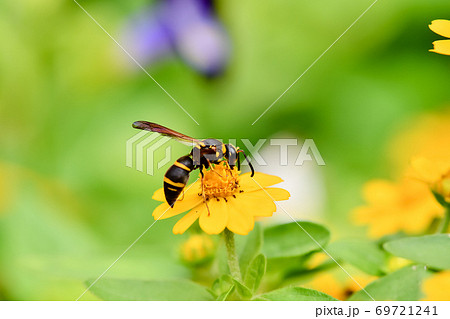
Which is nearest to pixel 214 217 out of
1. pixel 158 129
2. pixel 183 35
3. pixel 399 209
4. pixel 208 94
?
pixel 158 129

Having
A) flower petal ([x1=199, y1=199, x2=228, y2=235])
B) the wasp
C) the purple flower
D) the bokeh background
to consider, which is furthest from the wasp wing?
the purple flower

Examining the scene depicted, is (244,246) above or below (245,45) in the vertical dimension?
below

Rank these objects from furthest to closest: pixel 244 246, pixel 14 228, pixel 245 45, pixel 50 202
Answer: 1. pixel 245 45
2. pixel 50 202
3. pixel 14 228
4. pixel 244 246

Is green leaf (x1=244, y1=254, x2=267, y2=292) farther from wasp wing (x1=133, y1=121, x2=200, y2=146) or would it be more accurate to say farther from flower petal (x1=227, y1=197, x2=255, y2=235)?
wasp wing (x1=133, y1=121, x2=200, y2=146)

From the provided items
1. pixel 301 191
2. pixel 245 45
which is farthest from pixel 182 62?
pixel 301 191

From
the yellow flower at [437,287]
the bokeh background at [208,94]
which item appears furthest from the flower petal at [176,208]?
the bokeh background at [208,94]

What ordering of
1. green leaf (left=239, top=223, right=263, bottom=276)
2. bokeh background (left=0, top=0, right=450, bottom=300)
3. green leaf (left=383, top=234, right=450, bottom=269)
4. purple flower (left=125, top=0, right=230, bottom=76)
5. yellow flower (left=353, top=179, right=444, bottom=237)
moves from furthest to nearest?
purple flower (left=125, top=0, right=230, bottom=76)
bokeh background (left=0, top=0, right=450, bottom=300)
yellow flower (left=353, top=179, right=444, bottom=237)
green leaf (left=239, top=223, right=263, bottom=276)
green leaf (left=383, top=234, right=450, bottom=269)

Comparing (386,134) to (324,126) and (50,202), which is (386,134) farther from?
(50,202)

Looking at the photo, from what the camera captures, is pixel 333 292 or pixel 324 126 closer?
pixel 333 292
